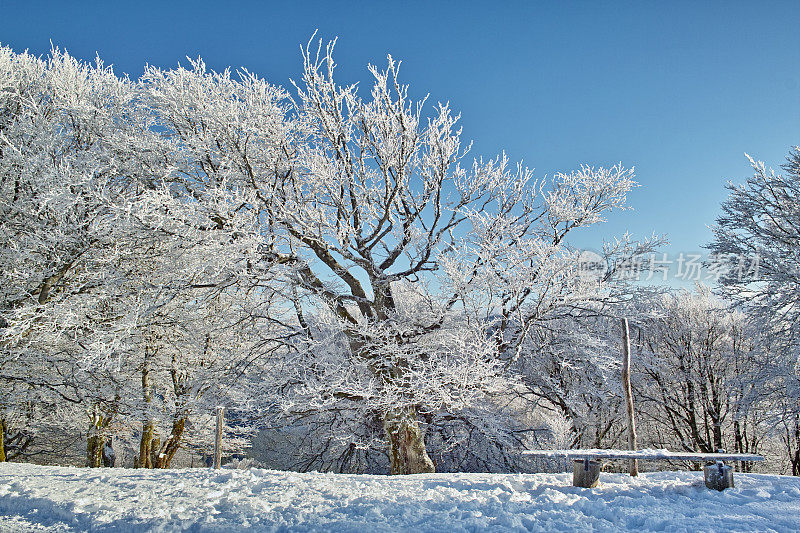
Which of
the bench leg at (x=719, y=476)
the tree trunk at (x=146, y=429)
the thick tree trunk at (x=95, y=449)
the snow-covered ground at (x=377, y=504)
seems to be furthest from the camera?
the tree trunk at (x=146, y=429)

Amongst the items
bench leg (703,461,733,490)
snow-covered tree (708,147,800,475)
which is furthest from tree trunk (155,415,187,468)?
snow-covered tree (708,147,800,475)

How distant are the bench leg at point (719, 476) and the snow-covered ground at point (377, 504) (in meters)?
0.12

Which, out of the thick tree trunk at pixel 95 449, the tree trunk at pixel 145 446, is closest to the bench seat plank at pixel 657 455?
the tree trunk at pixel 145 446

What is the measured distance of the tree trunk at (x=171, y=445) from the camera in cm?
1513

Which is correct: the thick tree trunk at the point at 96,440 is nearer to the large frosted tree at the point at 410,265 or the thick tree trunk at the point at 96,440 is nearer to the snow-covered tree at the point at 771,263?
the large frosted tree at the point at 410,265

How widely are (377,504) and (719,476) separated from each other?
418 centimetres

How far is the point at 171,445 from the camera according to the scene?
15.8 metres

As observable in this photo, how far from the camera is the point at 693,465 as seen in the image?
18.0 m

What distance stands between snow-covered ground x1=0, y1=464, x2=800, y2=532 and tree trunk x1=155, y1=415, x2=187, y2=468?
932 centimetres

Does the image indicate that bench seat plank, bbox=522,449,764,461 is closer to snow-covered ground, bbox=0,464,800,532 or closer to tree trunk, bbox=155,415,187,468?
snow-covered ground, bbox=0,464,800,532

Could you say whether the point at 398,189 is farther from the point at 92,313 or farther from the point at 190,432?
the point at 190,432

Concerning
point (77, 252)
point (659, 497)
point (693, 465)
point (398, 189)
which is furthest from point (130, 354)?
point (693, 465)

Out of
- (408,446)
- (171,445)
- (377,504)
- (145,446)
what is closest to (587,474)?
(377,504)

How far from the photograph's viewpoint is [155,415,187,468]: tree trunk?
15131 mm
